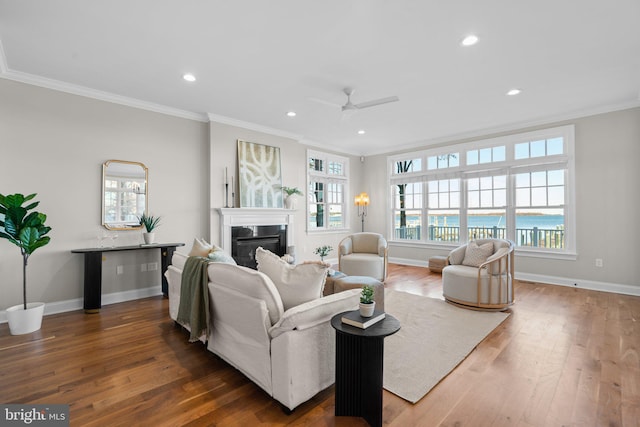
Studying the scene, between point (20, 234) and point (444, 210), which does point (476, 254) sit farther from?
point (20, 234)

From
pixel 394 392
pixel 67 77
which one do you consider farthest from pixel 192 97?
pixel 394 392

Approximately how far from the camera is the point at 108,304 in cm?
401

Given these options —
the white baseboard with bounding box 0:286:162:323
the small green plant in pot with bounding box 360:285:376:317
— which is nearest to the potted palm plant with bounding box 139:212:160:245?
the white baseboard with bounding box 0:286:162:323

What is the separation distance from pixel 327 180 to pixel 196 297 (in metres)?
4.97

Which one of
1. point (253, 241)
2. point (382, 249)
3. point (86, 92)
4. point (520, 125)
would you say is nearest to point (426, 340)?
point (382, 249)

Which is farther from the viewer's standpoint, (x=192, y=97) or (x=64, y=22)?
(x=192, y=97)

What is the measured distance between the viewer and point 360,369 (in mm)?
1736

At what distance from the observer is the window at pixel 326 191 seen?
22.0ft

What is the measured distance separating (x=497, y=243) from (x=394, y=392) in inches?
117

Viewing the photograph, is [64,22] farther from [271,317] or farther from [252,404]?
[252,404]

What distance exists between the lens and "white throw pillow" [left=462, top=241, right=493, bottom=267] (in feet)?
13.5

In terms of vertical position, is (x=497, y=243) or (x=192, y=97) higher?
(x=192, y=97)

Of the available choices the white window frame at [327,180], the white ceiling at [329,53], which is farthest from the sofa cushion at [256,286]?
the white window frame at [327,180]

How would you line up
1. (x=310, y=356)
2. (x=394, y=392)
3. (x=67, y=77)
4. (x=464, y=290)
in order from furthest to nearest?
(x=464, y=290) → (x=67, y=77) → (x=394, y=392) → (x=310, y=356)
